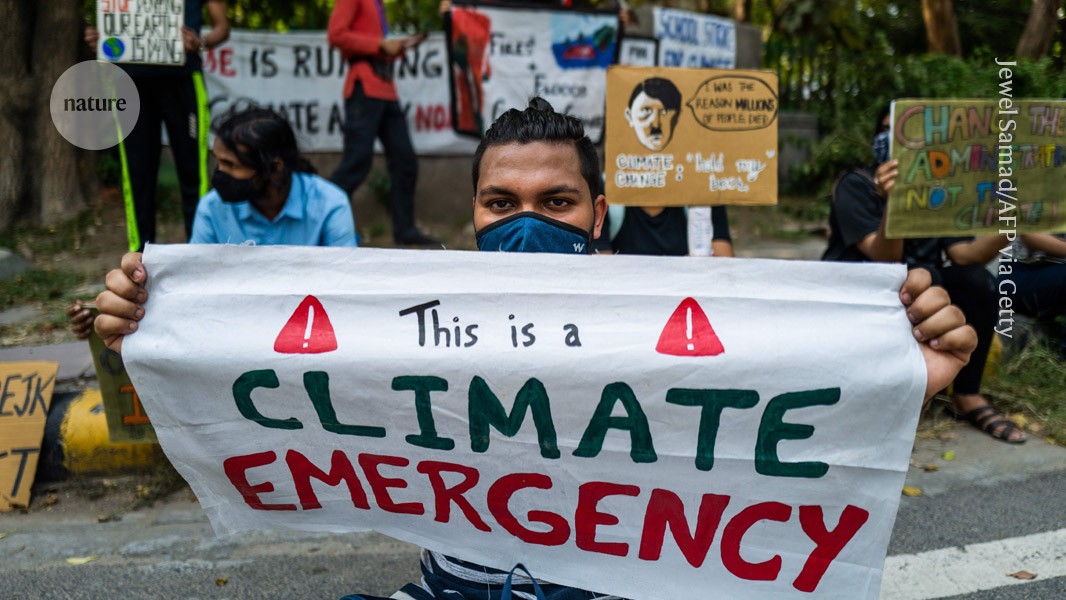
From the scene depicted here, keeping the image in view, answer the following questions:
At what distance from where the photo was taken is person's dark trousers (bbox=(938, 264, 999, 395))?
3.87 metres

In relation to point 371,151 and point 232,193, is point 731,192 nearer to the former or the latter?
point 232,193

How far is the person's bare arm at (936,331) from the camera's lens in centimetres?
147

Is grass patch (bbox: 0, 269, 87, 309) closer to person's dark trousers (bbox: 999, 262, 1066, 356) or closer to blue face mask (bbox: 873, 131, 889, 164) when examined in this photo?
blue face mask (bbox: 873, 131, 889, 164)

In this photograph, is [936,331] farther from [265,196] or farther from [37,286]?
[37,286]

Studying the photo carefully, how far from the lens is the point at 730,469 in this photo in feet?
5.16

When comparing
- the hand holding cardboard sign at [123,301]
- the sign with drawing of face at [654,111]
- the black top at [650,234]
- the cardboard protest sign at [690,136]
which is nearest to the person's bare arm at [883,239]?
the cardboard protest sign at [690,136]

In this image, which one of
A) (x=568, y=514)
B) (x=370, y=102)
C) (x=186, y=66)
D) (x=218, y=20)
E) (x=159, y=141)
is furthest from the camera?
(x=370, y=102)

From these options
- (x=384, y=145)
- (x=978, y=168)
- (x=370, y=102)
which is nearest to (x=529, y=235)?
(x=978, y=168)

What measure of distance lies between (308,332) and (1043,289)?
4180 millimetres

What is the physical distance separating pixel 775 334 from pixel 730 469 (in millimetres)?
256

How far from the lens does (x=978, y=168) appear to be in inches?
133

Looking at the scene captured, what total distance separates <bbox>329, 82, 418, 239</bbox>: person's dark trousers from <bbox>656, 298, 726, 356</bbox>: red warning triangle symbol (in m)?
4.72

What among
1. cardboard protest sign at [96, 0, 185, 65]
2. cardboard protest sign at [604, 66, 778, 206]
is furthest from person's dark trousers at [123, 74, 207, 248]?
cardboard protest sign at [604, 66, 778, 206]

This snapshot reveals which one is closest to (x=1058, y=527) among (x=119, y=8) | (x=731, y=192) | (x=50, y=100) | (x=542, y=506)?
(x=731, y=192)
